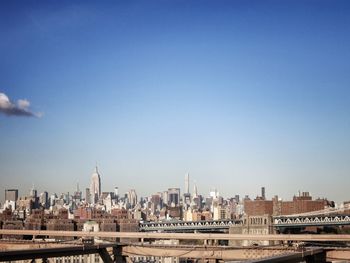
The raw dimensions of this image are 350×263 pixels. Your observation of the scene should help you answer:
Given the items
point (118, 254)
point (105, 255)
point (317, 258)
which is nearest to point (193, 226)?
point (118, 254)

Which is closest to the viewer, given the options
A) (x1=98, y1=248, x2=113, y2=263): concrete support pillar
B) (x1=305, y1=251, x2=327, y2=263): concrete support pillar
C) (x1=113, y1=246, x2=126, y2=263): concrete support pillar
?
(x1=305, y1=251, x2=327, y2=263): concrete support pillar

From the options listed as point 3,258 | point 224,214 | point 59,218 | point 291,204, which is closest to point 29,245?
point 3,258

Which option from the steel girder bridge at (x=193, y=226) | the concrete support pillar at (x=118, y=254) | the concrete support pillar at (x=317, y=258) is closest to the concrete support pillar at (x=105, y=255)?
the concrete support pillar at (x=118, y=254)

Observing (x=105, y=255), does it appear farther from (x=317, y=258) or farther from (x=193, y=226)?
(x=193, y=226)

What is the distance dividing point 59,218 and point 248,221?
49.2 metres

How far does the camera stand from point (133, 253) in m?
37.5

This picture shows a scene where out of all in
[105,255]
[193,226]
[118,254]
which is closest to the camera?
[105,255]

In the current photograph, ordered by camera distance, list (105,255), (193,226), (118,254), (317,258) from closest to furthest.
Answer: (317,258) < (105,255) < (118,254) < (193,226)

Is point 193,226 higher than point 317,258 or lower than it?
lower

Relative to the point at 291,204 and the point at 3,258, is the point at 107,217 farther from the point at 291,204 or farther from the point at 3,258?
the point at 3,258

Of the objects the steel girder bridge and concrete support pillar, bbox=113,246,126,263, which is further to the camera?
the steel girder bridge

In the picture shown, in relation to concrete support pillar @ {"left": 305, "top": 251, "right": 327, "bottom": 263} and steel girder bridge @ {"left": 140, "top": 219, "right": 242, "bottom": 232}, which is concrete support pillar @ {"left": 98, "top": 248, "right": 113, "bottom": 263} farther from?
steel girder bridge @ {"left": 140, "top": 219, "right": 242, "bottom": 232}

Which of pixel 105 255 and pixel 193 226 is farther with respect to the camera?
pixel 193 226

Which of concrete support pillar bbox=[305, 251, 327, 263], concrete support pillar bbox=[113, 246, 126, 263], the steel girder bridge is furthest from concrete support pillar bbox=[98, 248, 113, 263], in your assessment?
the steel girder bridge
